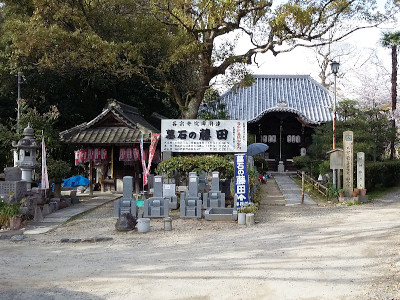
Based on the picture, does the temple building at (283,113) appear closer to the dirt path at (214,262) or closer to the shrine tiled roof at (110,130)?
the shrine tiled roof at (110,130)

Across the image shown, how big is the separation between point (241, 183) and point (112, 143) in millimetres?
7766

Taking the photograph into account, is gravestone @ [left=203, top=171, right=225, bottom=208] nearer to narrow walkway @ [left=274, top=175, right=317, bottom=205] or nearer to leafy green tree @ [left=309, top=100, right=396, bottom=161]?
narrow walkway @ [left=274, top=175, right=317, bottom=205]

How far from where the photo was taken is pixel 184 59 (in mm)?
17812

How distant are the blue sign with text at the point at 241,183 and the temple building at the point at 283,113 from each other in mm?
13950

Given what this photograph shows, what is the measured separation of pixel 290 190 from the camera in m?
20.2

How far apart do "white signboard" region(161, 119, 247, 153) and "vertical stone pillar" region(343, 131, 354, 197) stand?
4.09 meters

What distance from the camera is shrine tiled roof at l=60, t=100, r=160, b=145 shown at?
1850cm

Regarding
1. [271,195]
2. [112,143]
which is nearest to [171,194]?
[112,143]

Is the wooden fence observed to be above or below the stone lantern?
below

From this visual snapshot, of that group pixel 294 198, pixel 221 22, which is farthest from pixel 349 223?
pixel 221 22

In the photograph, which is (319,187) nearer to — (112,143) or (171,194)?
(171,194)

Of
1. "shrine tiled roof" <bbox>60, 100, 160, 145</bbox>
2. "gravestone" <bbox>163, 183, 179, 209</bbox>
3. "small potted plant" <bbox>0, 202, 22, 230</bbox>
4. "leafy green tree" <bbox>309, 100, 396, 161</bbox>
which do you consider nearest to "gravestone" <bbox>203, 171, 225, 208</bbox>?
"gravestone" <bbox>163, 183, 179, 209</bbox>

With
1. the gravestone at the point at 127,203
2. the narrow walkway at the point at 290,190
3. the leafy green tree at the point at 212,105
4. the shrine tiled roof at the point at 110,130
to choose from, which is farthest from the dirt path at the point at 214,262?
the leafy green tree at the point at 212,105

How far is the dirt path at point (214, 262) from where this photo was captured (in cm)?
629
